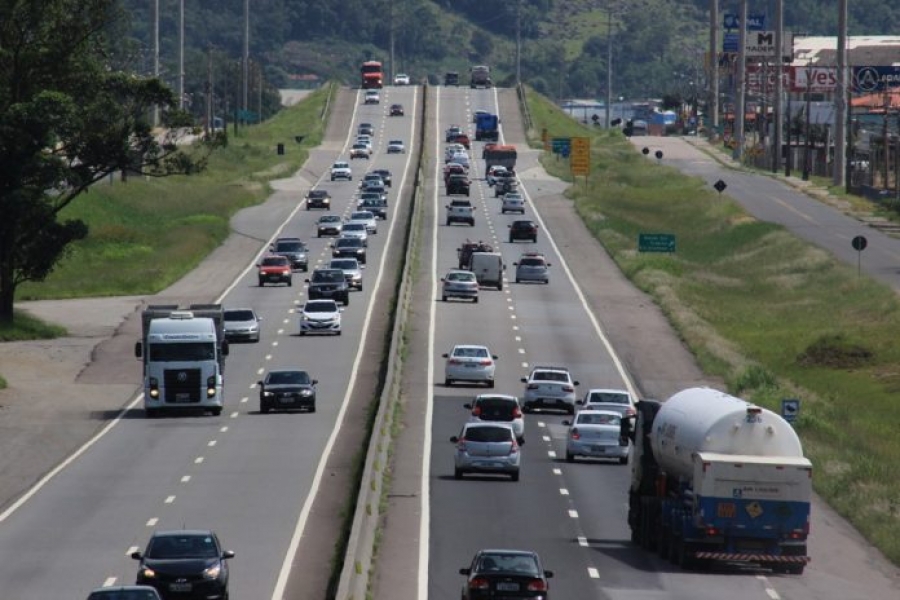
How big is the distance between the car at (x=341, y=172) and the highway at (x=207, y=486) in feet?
270

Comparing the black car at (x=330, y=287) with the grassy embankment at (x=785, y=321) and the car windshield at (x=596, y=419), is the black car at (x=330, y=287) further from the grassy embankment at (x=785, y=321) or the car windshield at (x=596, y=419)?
the car windshield at (x=596, y=419)

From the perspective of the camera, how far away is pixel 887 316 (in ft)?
300

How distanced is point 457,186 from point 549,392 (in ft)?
282

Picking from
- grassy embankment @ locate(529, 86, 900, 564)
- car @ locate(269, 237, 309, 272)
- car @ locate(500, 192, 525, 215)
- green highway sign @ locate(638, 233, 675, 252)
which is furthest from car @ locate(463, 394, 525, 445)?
car @ locate(500, 192, 525, 215)

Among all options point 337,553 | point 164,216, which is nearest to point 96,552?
point 337,553

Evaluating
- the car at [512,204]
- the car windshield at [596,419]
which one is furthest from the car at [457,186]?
the car windshield at [596,419]

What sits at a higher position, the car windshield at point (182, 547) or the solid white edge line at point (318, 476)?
the car windshield at point (182, 547)

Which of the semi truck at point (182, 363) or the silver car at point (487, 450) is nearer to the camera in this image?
the silver car at point (487, 450)

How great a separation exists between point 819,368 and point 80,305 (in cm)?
3582

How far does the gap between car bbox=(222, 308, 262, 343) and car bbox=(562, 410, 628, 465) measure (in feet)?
93.9

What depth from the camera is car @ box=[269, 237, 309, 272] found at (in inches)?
4242

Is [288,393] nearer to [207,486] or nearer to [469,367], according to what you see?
[469,367]

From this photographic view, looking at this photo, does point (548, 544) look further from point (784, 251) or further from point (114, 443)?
point (784, 251)

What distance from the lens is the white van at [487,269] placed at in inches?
3962
